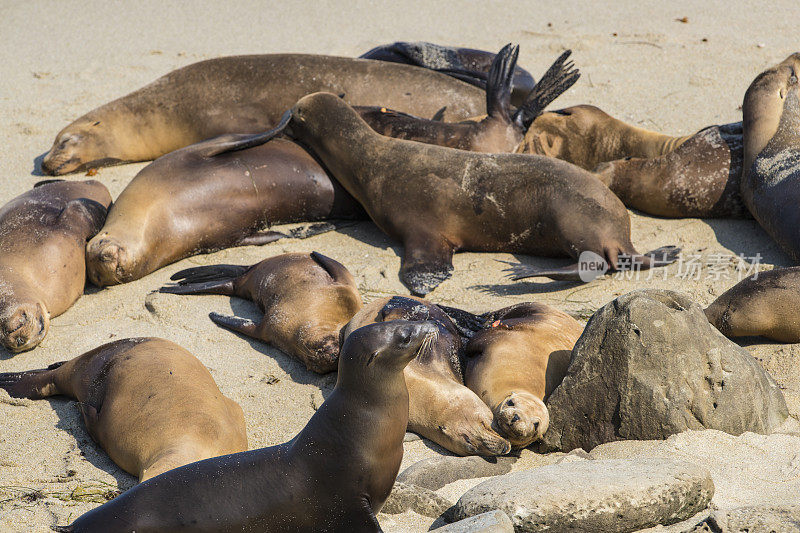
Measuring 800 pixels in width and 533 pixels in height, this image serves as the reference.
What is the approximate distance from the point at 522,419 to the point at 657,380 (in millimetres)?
573

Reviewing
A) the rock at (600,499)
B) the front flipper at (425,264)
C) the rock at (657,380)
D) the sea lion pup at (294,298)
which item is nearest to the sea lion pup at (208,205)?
the sea lion pup at (294,298)

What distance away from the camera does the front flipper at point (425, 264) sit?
5.48 metres

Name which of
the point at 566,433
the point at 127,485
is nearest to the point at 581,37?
the point at 566,433

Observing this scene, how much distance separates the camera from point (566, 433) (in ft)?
13.0

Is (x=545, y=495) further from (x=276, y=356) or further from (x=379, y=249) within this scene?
(x=379, y=249)

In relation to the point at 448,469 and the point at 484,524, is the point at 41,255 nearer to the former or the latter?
the point at 448,469

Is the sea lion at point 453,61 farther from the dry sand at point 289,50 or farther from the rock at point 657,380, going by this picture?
the rock at point 657,380

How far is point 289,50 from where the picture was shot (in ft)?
31.4

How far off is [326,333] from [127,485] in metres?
1.37

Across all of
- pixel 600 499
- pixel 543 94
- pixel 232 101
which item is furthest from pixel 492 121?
pixel 600 499

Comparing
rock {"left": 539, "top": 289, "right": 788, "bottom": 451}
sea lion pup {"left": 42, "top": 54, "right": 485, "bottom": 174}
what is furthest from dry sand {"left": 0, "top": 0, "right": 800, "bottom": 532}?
rock {"left": 539, "top": 289, "right": 788, "bottom": 451}

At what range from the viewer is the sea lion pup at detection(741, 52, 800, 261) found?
18.9 ft

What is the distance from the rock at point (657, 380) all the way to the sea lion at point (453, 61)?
4183mm

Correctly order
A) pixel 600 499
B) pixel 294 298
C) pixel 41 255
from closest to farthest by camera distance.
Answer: pixel 600 499, pixel 294 298, pixel 41 255
